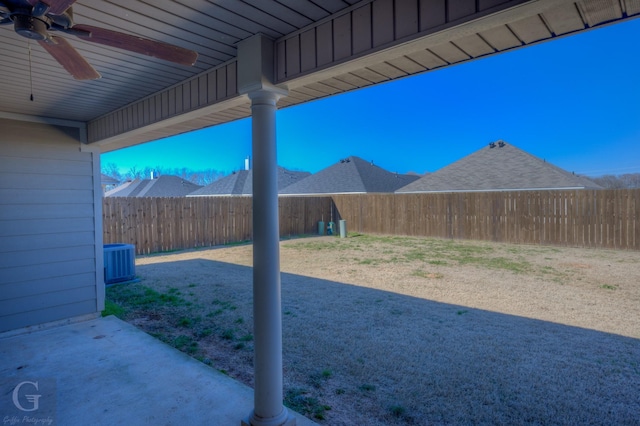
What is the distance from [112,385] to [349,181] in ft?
55.0

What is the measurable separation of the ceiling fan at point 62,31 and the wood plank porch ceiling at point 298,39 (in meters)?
0.20

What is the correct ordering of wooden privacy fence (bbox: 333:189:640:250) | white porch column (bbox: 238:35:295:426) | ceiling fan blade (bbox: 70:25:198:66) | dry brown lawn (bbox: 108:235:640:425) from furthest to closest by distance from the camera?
1. wooden privacy fence (bbox: 333:189:640:250)
2. dry brown lawn (bbox: 108:235:640:425)
3. white porch column (bbox: 238:35:295:426)
4. ceiling fan blade (bbox: 70:25:198:66)

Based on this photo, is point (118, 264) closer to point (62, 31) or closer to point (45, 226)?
point (45, 226)

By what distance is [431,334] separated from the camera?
361cm

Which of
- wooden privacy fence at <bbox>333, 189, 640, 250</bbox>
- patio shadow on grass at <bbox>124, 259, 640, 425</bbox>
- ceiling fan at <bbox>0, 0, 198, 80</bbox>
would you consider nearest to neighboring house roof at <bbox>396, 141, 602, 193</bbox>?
wooden privacy fence at <bbox>333, 189, 640, 250</bbox>

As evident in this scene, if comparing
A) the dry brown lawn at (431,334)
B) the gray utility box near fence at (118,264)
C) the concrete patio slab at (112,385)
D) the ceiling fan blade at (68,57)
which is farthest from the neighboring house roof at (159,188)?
the ceiling fan blade at (68,57)

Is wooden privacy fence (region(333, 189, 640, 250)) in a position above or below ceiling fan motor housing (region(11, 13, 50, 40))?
below

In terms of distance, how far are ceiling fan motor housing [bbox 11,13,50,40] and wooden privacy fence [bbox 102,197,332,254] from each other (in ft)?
27.8

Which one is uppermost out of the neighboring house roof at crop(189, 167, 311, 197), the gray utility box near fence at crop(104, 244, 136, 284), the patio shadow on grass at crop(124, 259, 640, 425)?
the neighboring house roof at crop(189, 167, 311, 197)

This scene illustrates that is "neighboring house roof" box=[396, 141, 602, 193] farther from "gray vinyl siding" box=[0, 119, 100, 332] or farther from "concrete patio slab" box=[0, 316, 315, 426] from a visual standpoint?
"concrete patio slab" box=[0, 316, 315, 426]

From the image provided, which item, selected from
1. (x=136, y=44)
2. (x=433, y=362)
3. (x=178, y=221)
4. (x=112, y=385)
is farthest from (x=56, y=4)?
(x=178, y=221)

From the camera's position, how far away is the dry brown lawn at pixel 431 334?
7.70ft

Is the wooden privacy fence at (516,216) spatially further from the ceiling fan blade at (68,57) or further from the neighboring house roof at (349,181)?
the ceiling fan blade at (68,57)

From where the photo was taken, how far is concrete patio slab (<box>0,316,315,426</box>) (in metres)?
2.22
